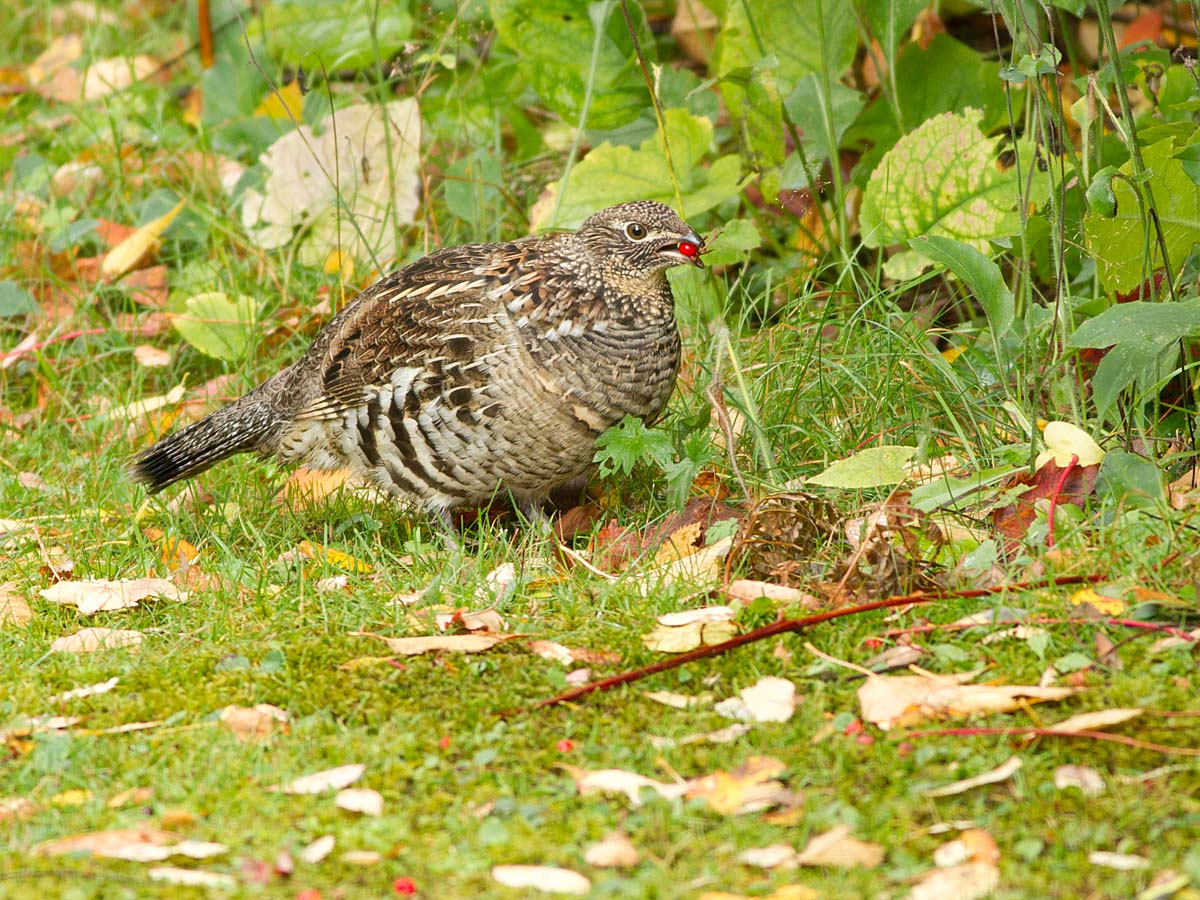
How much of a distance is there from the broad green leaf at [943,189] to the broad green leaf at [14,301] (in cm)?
378

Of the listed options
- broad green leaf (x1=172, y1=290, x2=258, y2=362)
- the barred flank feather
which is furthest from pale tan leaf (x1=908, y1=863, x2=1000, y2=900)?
broad green leaf (x1=172, y1=290, x2=258, y2=362)

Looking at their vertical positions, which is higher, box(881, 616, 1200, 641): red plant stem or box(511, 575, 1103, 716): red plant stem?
box(511, 575, 1103, 716): red plant stem

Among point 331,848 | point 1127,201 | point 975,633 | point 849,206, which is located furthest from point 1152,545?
point 849,206

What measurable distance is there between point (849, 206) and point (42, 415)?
358 centimetres

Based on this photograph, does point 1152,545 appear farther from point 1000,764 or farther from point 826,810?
point 826,810

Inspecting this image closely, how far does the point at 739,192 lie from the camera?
5910 millimetres

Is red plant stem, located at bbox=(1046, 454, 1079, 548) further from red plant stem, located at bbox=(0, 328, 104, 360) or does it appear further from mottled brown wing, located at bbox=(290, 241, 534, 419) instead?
red plant stem, located at bbox=(0, 328, 104, 360)

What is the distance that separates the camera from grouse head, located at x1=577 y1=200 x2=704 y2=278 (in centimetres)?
490

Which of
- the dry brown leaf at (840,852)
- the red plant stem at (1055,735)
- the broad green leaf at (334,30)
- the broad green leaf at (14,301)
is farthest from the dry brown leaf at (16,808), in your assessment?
the broad green leaf at (334,30)

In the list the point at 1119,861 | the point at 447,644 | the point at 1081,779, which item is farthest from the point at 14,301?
the point at 1119,861

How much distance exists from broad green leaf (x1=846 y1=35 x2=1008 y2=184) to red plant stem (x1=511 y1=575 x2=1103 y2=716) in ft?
8.96

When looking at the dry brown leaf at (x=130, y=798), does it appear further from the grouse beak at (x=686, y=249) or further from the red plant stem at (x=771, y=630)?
the grouse beak at (x=686, y=249)

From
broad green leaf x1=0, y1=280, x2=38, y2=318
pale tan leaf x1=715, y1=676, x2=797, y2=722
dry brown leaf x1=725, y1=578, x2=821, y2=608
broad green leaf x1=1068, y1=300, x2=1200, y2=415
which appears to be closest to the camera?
pale tan leaf x1=715, y1=676, x2=797, y2=722

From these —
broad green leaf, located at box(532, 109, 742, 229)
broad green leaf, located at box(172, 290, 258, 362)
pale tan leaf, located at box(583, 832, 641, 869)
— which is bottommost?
pale tan leaf, located at box(583, 832, 641, 869)
